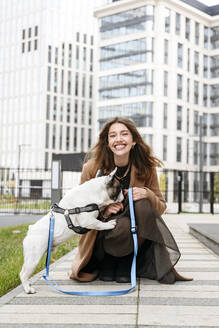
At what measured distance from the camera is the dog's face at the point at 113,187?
3.59 m

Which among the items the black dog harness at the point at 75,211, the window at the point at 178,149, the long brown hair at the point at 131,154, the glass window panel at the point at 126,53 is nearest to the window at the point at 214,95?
the window at the point at 178,149

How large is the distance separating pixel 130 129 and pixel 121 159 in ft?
1.03

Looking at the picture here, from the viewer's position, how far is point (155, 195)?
13.9 feet

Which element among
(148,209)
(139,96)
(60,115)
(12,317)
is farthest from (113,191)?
(60,115)

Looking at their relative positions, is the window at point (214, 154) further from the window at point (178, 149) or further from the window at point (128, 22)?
the window at point (128, 22)

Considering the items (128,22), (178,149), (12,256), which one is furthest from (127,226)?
(128,22)

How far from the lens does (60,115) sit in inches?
3017

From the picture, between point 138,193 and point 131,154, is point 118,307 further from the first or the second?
point 131,154

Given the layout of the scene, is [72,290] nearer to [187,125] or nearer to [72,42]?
[187,125]

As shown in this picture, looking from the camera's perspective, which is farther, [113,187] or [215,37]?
[215,37]

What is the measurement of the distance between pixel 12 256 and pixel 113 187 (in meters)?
3.25

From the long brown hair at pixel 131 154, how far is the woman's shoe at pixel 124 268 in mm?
824

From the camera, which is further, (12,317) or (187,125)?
(187,125)

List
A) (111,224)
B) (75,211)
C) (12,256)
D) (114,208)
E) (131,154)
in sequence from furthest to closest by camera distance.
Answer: (12,256) → (131,154) → (114,208) → (111,224) → (75,211)
